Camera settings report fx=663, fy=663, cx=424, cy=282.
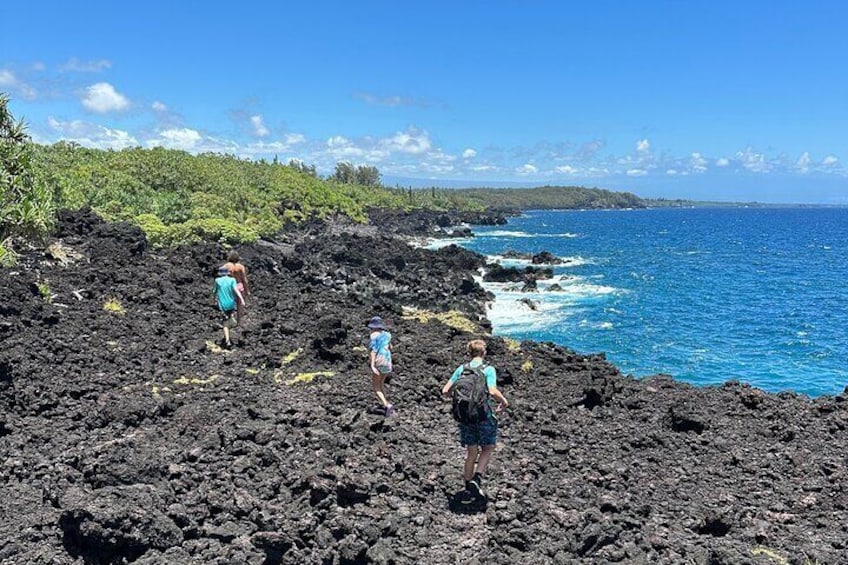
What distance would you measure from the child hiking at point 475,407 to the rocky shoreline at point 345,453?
1.66 ft

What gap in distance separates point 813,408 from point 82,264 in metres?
20.1

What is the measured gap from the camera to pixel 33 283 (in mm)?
16594

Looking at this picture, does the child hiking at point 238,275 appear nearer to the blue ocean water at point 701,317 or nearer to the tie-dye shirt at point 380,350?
the tie-dye shirt at point 380,350

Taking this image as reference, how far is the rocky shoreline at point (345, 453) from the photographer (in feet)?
23.8

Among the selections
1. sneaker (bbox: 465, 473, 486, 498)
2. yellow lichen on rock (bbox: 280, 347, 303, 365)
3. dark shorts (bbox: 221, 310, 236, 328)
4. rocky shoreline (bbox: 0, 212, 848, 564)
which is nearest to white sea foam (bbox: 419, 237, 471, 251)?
dark shorts (bbox: 221, 310, 236, 328)

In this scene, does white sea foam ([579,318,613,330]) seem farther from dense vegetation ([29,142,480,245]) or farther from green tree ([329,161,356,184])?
green tree ([329,161,356,184])

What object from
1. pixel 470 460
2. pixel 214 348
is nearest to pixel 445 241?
pixel 214 348

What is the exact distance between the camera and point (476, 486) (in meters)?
8.50

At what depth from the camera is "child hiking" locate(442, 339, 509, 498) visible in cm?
801

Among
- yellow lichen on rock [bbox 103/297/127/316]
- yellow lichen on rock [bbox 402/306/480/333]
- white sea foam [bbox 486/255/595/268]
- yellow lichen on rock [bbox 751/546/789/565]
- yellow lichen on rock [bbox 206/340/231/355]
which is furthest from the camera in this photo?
white sea foam [bbox 486/255/595/268]

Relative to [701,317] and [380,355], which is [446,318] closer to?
[380,355]

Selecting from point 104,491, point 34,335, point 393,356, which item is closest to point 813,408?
point 393,356

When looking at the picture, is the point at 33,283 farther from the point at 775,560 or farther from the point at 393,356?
the point at 775,560

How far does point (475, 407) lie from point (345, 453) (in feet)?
7.82
